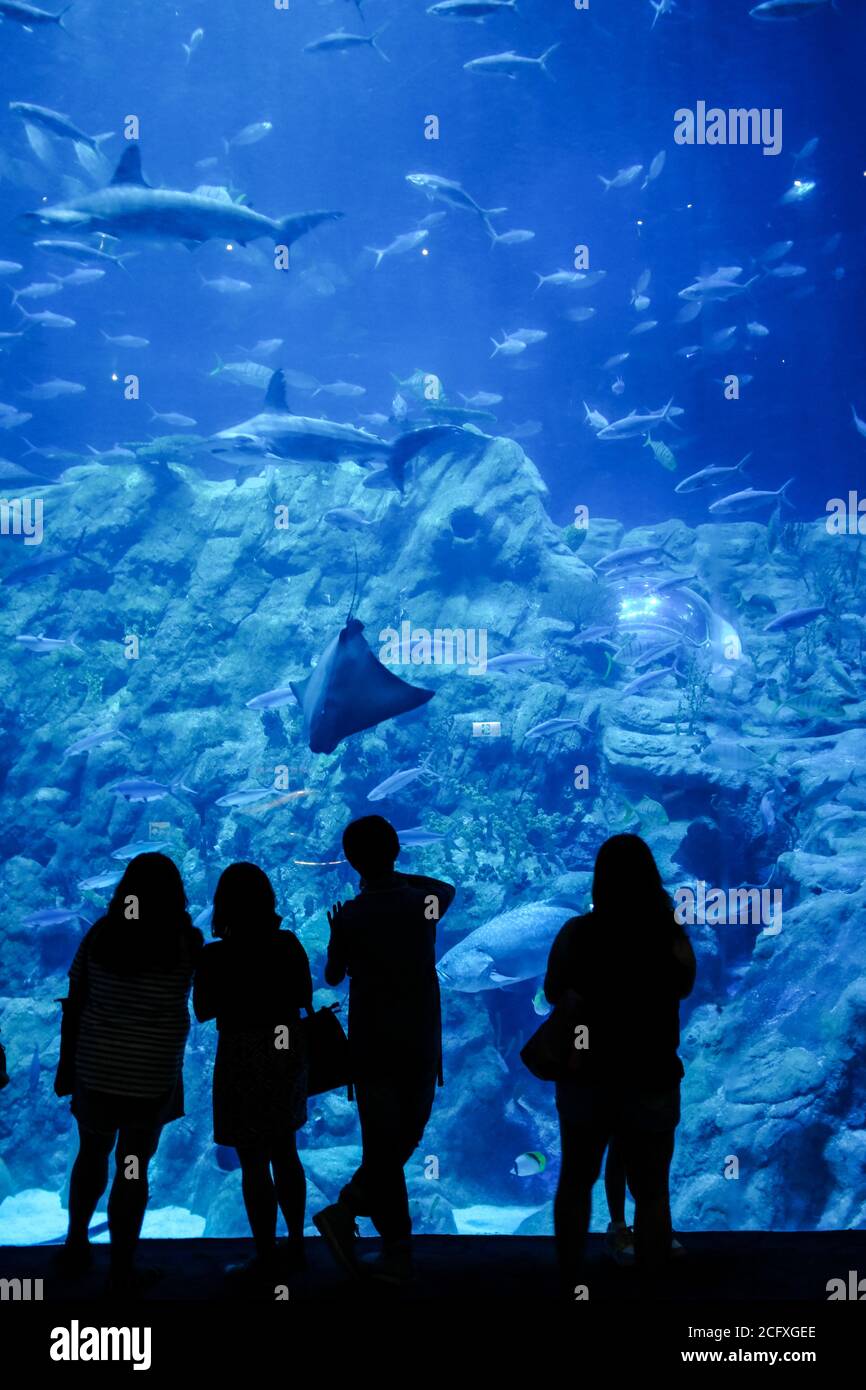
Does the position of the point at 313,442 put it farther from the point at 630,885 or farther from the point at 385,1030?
the point at 630,885

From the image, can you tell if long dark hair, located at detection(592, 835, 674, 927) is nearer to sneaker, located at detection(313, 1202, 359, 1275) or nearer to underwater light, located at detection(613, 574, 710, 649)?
sneaker, located at detection(313, 1202, 359, 1275)

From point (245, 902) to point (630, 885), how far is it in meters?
1.20

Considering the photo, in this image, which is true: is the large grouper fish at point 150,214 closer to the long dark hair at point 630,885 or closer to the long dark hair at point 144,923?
the long dark hair at point 144,923

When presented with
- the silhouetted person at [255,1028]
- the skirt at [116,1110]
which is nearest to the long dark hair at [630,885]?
the silhouetted person at [255,1028]

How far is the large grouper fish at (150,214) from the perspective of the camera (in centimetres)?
731

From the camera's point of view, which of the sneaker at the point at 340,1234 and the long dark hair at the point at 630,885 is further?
the sneaker at the point at 340,1234

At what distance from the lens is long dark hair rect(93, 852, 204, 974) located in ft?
8.51

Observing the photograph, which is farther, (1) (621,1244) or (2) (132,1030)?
(1) (621,1244)

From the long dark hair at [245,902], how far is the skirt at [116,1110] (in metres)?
0.49

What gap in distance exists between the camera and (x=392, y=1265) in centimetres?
264

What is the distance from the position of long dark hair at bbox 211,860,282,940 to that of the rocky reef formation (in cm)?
Answer: 386

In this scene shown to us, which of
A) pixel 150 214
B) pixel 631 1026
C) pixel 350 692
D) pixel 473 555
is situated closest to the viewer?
pixel 631 1026

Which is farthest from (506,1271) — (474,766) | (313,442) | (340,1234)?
(474,766)

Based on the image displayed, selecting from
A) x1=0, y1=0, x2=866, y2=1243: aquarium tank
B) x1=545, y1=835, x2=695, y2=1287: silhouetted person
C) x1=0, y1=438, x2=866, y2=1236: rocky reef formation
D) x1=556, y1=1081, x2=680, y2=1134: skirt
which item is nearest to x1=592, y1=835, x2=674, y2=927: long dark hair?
x1=545, y1=835, x2=695, y2=1287: silhouetted person
